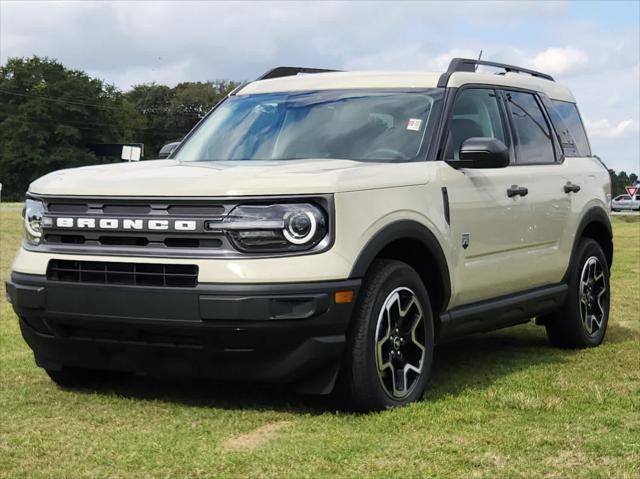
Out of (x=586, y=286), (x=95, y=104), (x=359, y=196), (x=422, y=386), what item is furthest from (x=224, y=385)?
(x=95, y=104)

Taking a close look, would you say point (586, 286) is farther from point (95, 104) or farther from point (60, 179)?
point (95, 104)

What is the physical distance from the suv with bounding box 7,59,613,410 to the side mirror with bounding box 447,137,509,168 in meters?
0.01

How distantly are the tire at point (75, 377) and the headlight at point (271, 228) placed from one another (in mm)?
1562

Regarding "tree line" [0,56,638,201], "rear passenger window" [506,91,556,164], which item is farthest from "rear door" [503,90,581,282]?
"tree line" [0,56,638,201]

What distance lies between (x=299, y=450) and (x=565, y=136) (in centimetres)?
437

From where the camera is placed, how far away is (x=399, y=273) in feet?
18.1

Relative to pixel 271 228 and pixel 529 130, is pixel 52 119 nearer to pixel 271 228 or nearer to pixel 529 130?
pixel 529 130

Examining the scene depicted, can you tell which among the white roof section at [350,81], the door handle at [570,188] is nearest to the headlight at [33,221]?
the white roof section at [350,81]

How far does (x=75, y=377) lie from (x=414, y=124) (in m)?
2.46

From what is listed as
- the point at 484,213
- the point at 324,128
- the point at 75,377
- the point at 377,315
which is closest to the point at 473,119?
the point at 484,213

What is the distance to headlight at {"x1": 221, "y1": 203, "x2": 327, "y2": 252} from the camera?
16.3 ft

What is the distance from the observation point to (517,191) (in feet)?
22.2

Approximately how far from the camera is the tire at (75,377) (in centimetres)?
596

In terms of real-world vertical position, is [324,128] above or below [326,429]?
above
